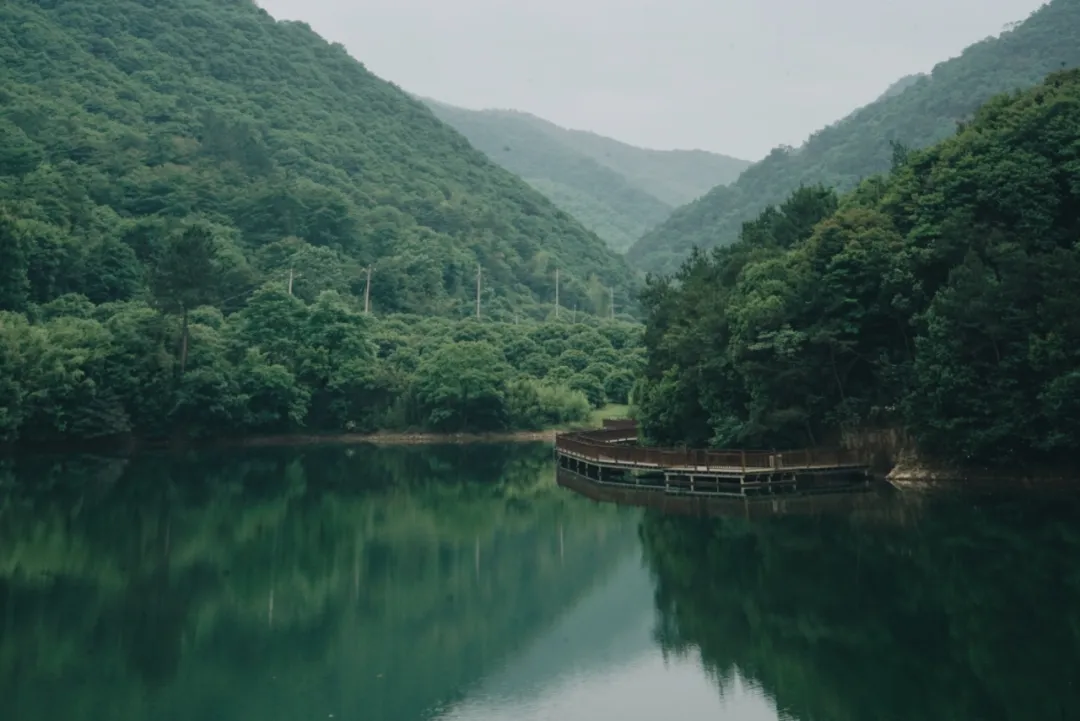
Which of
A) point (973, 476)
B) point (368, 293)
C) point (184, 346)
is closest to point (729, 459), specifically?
point (973, 476)

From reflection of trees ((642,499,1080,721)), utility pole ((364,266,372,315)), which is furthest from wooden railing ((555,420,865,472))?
utility pole ((364,266,372,315))

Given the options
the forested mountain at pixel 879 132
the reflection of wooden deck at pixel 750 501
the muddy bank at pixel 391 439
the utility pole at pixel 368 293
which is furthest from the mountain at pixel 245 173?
the reflection of wooden deck at pixel 750 501

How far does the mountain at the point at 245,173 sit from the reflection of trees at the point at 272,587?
105ft

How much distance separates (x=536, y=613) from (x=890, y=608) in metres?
6.84

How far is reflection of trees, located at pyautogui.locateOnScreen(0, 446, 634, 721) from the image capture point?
15.2 m

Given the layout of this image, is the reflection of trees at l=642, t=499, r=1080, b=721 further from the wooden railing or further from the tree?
the tree

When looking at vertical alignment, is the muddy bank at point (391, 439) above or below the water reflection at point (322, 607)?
above

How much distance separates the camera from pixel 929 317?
3316 centimetres

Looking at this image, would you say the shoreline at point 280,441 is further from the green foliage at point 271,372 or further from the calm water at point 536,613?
the calm water at point 536,613

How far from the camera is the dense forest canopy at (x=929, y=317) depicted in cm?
3100

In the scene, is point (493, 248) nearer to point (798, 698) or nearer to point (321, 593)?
point (321, 593)

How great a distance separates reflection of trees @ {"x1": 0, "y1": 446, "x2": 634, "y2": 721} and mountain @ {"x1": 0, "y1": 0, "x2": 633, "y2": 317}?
3207 centimetres

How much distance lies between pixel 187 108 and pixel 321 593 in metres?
102

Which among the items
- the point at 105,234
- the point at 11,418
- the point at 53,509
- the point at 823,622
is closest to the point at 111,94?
the point at 105,234
